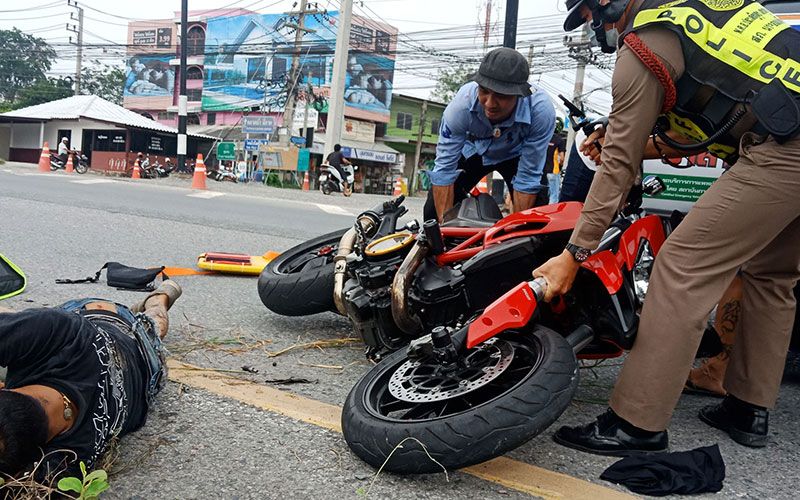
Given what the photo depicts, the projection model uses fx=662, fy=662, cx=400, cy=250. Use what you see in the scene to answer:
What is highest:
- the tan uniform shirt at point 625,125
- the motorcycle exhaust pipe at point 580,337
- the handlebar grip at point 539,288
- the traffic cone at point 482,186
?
the tan uniform shirt at point 625,125

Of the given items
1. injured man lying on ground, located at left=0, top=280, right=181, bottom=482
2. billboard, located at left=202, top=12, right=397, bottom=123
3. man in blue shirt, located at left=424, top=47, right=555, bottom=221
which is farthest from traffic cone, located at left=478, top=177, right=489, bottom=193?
billboard, located at left=202, top=12, right=397, bottom=123

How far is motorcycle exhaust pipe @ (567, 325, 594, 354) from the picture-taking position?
7.65 ft

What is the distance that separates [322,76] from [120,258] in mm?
44534

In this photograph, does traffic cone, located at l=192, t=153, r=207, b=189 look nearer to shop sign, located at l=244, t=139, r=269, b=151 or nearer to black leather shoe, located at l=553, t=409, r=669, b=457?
shop sign, located at l=244, t=139, r=269, b=151

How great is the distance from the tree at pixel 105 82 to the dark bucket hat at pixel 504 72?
6777cm

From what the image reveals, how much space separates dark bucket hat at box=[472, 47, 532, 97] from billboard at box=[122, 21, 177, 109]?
55213 mm

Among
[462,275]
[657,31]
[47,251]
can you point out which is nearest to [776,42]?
[657,31]

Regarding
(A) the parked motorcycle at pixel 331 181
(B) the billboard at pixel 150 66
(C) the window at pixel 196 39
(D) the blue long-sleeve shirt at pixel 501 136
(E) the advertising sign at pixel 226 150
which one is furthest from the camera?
(B) the billboard at pixel 150 66

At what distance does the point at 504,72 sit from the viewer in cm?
339

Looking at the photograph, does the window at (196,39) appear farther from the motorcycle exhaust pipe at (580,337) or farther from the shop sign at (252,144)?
the motorcycle exhaust pipe at (580,337)

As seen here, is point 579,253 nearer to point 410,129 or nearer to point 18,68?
point 410,129

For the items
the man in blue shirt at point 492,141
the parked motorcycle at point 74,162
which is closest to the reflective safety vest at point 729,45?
the man in blue shirt at point 492,141

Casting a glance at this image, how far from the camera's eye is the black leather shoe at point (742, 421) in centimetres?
241

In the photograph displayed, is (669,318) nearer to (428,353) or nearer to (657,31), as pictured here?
(428,353)
